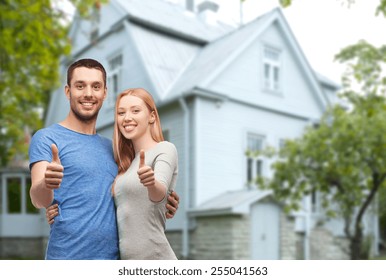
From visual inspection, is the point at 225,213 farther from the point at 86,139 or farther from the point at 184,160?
the point at 86,139

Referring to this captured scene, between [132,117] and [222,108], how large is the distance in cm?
1350

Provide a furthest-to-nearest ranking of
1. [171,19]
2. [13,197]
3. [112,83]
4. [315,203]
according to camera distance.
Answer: [13,197]
[315,203]
[171,19]
[112,83]

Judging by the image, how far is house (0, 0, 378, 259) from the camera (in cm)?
Result: 1387

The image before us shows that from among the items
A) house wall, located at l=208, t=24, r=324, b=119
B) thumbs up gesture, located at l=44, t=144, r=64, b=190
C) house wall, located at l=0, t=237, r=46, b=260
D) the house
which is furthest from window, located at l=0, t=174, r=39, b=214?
thumbs up gesture, located at l=44, t=144, r=64, b=190

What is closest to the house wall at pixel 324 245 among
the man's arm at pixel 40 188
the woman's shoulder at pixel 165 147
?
the woman's shoulder at pixel 165 147

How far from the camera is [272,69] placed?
1675 cm

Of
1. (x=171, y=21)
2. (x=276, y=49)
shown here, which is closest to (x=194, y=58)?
(x=171, y=21)

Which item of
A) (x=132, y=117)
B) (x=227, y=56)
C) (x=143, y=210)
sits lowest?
(x=143, y=210)

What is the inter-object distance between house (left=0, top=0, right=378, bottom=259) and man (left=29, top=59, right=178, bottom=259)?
1110 cm

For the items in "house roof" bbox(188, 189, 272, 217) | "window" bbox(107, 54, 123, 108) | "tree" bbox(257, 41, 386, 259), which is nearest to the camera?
"window" bbox(107, 54, 123, 108)

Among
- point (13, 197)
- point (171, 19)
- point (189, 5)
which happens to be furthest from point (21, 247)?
point (189, 5)

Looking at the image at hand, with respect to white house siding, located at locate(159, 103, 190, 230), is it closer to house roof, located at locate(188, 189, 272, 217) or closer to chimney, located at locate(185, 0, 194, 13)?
house roof, located at locate(188, 189, 272, 217)

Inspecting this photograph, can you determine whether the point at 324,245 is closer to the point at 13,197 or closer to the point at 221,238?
the point at 221,238

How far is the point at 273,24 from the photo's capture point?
16562mm
